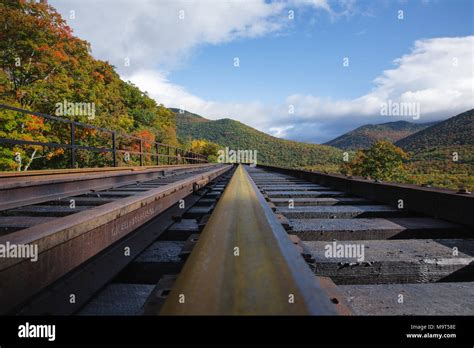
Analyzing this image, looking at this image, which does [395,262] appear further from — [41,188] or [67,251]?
[41,188]

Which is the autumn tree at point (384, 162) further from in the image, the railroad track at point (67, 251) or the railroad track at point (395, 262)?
the railroad track at point (67, 251)

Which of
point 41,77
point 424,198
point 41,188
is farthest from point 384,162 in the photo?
point 41,188

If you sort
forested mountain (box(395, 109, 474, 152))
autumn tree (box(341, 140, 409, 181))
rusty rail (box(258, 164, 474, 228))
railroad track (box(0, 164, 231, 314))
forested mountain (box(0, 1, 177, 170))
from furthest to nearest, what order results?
forested mountain (box(395, 109, 474, 152)), autumn tree (box(341, 140, 409, 181)), forested mountain (box(0, 1, 177, 170)), rusty rail (box(258, 164, 474, 228)), railroad track (box(0, 164, 231, 314))

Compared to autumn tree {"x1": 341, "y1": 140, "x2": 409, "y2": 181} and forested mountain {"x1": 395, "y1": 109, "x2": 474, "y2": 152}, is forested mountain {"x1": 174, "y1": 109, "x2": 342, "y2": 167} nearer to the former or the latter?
A: forested mountain {"x1": 395, "y1": 109, "x2": 474, "y2": 152}

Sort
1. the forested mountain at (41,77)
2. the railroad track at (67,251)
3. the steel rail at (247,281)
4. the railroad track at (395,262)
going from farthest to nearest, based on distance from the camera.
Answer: the forested mountain at (41,77), the railroad track at (395,262), the railroad track at (67,251), the steel rail at (247,281)

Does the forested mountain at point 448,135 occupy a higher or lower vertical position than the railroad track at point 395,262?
higher

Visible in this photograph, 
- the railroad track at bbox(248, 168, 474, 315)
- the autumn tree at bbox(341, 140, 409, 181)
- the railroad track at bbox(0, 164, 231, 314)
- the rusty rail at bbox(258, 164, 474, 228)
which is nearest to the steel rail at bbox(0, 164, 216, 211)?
the railroad track at bbox(0, 164, 231, 314)

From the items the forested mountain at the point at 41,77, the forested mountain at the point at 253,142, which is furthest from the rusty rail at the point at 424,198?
the forested mountain at the point at 253,142
